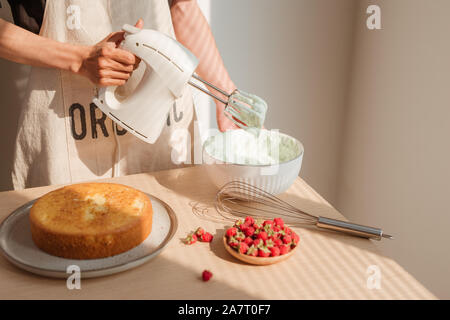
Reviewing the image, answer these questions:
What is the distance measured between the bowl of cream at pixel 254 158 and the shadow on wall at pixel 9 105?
83 centimetres

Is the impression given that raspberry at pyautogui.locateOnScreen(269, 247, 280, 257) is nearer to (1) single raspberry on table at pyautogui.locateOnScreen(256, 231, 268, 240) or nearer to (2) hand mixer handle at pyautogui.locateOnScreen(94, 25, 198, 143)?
(1) single raspberry on table at pyautogui.locateOnScreen(256, 231, 268, 240)

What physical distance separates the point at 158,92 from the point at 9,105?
0.86m

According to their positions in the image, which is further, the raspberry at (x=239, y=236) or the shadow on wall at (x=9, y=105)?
the shadow on wall at (x=9, y=105)

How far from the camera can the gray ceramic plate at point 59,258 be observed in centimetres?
68

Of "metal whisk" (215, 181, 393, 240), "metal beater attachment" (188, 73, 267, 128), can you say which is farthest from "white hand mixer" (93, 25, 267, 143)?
"metal whisk" (215, 181, 393, 240)

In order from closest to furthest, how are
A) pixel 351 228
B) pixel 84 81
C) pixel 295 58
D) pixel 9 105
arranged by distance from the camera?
pixel 351 228 < pixel 84 81 < pixel 9 105 < pixel 295 58

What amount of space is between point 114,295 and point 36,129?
1.86 ft

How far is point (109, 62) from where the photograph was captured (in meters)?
0.88

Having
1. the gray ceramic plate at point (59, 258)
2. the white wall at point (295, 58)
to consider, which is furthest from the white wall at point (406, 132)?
the gray ceramic plate at point (59, 258)

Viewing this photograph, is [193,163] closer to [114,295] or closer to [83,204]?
[83,204]

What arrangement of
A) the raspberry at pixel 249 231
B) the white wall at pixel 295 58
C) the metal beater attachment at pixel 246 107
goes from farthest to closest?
the white wall at pixel 295 58 → the metal beater attachment at pixel 246 107 → the raspberry at pixel 249 231

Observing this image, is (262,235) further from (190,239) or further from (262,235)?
(190,239)

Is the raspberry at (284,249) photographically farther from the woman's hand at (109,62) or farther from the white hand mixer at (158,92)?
the woman's hand at (109,62)

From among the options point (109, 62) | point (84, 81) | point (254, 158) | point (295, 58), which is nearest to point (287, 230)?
point (254, 158)
